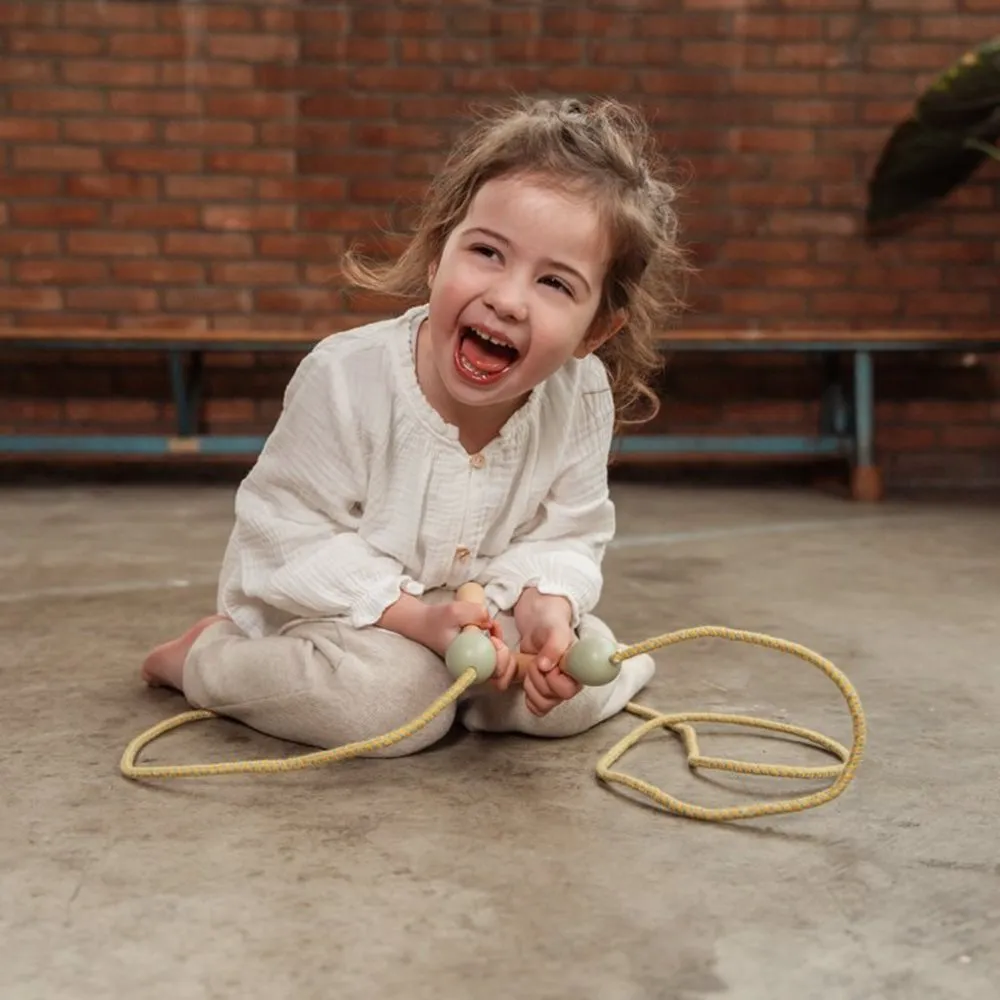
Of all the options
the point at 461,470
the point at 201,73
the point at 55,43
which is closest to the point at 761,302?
the point at 201,73

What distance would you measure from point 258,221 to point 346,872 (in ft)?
9.94

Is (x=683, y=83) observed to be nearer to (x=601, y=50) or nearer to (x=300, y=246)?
(x=601, y=50)

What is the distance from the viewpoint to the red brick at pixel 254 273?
371 cm

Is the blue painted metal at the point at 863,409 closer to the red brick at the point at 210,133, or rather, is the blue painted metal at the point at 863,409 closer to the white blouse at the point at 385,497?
the red brick at the point at 210,133

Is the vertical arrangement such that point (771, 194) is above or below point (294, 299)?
above

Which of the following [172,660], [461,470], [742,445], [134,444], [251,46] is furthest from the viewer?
[251,46]

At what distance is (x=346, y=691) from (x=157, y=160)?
2.85 meters

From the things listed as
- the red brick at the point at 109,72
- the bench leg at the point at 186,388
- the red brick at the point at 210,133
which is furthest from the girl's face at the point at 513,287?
the red brick at the point at 109,72

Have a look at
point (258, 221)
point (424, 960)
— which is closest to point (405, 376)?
point (424, 960)

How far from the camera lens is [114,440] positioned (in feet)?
11.2

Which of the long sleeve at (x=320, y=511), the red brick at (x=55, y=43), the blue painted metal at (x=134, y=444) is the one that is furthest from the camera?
the red brick at (x=55, y=43)

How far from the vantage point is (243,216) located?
3695mm

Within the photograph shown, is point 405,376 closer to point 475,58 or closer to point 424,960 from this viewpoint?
point 424,960

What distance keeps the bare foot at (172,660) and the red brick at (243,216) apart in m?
2.47
